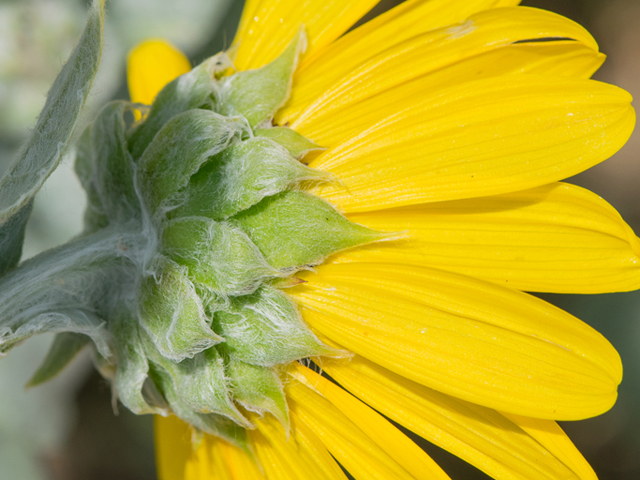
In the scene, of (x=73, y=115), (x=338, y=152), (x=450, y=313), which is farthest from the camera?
(x=338, y=152)

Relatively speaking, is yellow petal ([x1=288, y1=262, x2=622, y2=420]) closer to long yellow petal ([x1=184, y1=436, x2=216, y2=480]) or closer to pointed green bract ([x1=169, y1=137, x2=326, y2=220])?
pointed green bract ([x1=169, y1=137, x2=326, y2=220])

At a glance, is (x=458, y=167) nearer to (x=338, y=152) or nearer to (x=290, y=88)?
(x=338, y=152)

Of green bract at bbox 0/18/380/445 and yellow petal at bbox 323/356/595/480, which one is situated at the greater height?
green bract at bbox 0/18/380/445

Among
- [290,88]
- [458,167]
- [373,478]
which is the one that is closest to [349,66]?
[290,88]

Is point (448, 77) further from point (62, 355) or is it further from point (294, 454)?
point (62, 355)

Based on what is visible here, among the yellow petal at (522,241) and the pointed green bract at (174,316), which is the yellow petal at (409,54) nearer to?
the yellow petal at (522,241)

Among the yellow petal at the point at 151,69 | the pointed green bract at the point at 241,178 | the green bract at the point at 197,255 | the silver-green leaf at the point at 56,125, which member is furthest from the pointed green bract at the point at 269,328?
the yellow petal at the point at 151,69

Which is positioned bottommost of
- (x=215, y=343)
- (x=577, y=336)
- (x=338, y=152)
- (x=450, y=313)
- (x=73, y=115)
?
(x=577, y=336)

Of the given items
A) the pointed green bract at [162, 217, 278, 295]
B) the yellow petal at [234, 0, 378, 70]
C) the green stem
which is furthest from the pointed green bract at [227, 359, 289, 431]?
the yellow petal at [234, 0, 378, 70]
